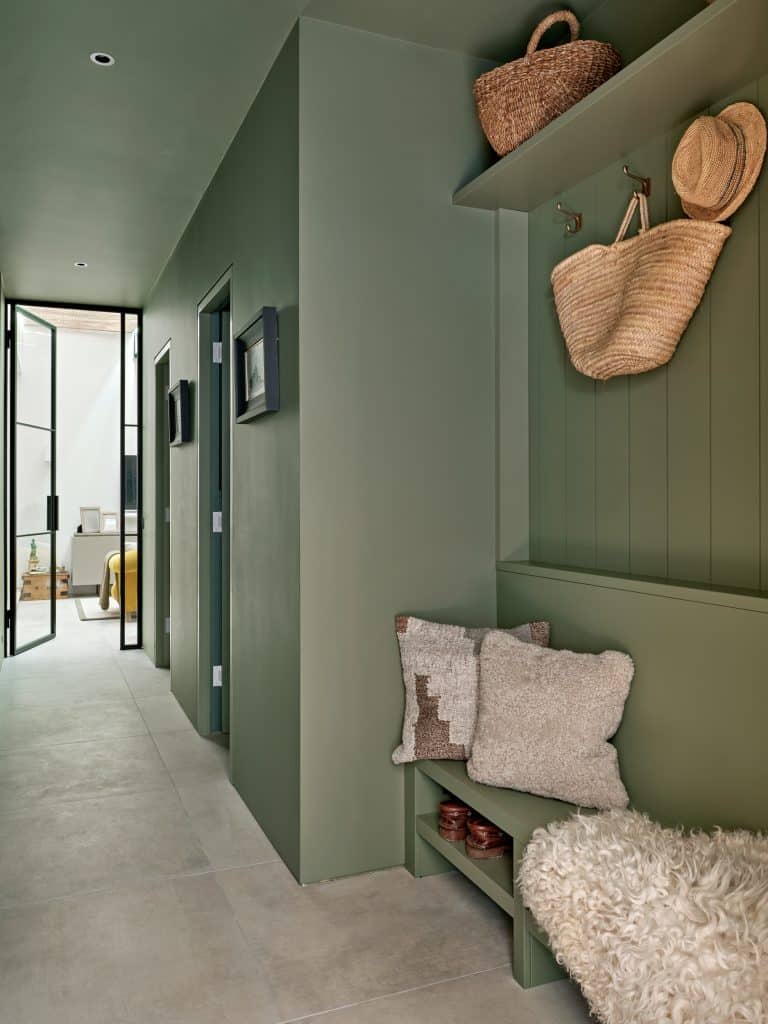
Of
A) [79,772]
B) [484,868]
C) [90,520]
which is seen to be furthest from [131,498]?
[484,868]

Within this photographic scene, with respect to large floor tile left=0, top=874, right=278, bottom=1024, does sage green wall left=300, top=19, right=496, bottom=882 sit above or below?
above

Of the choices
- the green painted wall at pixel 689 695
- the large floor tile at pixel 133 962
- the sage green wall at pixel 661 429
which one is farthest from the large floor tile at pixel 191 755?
the green painted wall at pixel 689 695

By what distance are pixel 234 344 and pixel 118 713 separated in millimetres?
2299

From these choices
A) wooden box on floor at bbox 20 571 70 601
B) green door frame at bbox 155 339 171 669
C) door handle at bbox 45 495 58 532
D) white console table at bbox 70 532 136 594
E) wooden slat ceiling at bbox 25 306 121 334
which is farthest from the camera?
white console table at bbox 70 532 136 594

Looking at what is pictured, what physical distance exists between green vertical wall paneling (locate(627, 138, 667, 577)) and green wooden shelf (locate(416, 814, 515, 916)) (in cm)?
86

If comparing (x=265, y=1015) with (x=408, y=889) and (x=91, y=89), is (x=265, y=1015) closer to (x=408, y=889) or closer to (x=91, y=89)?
(x=408, y=889)

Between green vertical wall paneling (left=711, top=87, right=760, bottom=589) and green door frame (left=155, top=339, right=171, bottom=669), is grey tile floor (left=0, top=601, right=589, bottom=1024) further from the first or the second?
green door frame (left=155, top=339, right=171, bottom=669)

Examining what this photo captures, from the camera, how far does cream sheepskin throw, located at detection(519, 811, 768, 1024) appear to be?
130 centimetres

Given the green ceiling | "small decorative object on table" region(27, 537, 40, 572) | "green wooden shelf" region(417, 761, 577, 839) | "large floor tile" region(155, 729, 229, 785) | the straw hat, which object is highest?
the green ceiling

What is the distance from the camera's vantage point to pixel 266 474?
2768 millimetres

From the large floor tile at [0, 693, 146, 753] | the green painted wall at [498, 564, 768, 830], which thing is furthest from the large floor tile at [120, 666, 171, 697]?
the green painted wall at [498, 564, 768, 830]

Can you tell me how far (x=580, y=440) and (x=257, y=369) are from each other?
1131 mm

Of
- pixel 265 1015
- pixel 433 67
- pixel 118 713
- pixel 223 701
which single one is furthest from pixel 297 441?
pixel 118 713

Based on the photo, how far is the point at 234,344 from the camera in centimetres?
311
